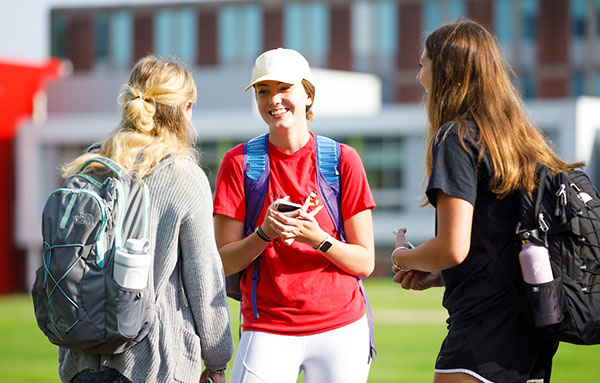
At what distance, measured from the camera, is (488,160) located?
320 cm

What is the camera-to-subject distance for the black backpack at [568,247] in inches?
124

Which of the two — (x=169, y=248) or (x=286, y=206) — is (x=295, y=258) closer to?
(x=286, y=206)

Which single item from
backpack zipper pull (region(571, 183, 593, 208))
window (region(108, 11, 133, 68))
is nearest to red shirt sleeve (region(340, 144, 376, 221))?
backpack zipper pull (region(571, 183, 593, 208))

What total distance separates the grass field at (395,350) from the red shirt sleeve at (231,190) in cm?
959

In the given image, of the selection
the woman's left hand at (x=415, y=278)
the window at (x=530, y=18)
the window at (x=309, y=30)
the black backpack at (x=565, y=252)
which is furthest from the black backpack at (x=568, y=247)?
the window at (x=309, y=30)

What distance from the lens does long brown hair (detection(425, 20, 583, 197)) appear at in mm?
3211

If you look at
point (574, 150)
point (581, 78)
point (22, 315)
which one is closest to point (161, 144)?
point (22, 315)

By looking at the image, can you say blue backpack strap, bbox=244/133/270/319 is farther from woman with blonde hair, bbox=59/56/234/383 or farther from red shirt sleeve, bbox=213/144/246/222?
woman with blonde hair, bbox=59/56/234/383

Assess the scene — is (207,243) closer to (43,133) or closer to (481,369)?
(481,369)

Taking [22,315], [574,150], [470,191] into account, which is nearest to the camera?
[470,191]

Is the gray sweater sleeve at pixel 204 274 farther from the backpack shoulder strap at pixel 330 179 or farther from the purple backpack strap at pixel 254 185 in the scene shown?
the backpack shoulder strap at pixel 330 179

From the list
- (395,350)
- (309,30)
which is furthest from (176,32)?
(395,350)

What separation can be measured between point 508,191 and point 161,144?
1328 mm

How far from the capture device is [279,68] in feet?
12.8
